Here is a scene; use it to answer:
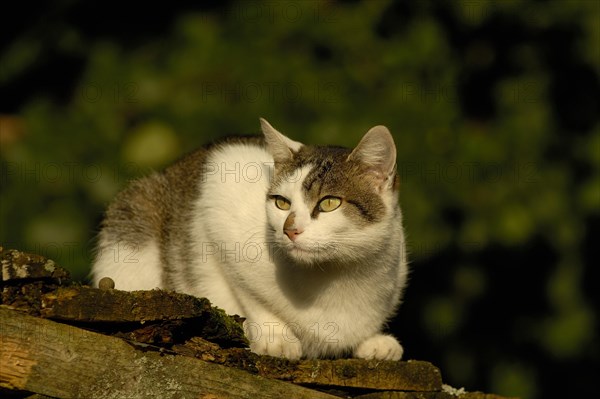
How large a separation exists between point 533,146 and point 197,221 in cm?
371

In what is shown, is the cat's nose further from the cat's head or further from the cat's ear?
the cat's ear

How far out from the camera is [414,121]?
6809 millimetres

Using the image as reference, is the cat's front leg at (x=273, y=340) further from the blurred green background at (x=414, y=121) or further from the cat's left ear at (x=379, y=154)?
the blurred green background at (x=414, y=121)

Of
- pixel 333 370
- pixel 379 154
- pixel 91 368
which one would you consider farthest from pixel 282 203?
pixel 91 368

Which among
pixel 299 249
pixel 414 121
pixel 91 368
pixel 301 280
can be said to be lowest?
pixel 91 368

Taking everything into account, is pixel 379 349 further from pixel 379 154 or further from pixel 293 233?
pixel 379 154

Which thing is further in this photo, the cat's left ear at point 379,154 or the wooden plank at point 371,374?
the cat's left ear at point 379,154

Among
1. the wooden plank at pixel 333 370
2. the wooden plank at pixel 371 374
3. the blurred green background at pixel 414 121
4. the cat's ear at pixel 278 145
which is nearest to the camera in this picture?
the wooden plank at pixel 333 370

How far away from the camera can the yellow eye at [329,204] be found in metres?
4.06

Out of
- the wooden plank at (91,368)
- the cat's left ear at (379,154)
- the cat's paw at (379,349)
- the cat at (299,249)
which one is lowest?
the cat's paw at (379,349)

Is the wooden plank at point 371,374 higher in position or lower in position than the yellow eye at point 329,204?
lower

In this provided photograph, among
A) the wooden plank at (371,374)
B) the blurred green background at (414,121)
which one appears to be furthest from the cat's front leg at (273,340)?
the blurred green background at (414,121)

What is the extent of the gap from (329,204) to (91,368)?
171 cm

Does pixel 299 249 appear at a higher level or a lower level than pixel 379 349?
higher
